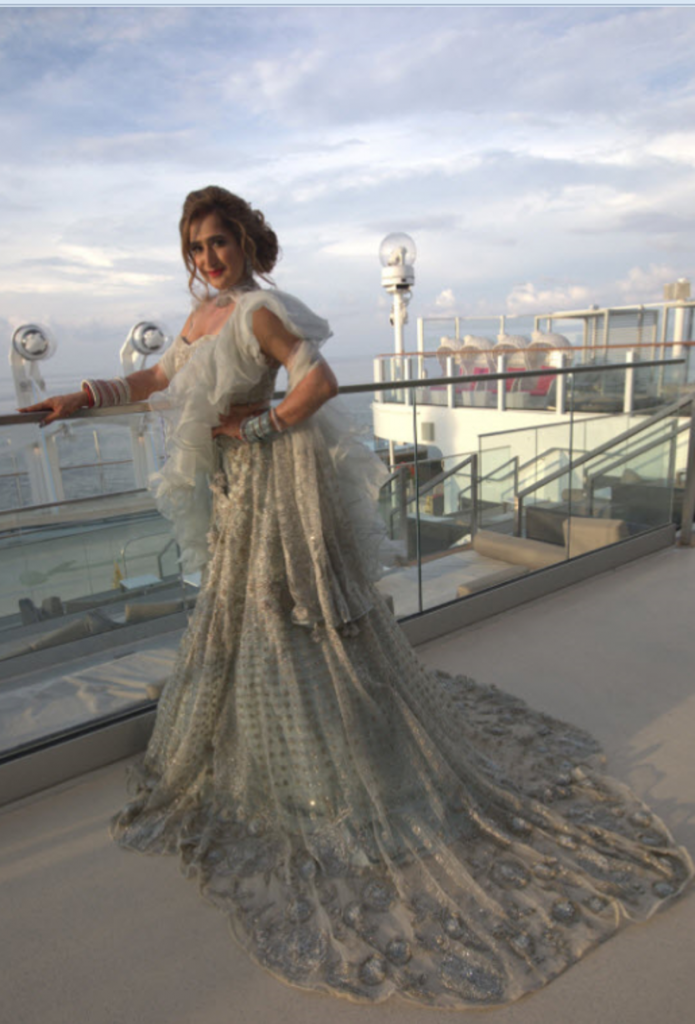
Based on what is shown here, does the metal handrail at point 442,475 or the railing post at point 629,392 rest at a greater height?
the railing post at point 629,392

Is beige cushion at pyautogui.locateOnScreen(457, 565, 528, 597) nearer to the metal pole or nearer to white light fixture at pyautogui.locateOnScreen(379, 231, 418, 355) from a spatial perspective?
the metal pole

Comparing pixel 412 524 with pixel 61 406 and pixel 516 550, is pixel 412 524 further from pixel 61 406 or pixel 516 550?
pixel 61 406

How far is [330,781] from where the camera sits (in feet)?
4.42

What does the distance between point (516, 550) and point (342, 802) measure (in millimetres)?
1870

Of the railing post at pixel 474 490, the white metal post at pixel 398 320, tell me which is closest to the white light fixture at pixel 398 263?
the white metal post at pixel 398 320

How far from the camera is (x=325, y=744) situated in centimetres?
135

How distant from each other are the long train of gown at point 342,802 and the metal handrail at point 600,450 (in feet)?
5.32

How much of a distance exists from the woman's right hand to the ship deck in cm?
99

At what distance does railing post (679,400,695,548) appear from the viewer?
3547mm

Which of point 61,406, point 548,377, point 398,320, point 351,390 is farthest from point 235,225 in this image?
point 398,320

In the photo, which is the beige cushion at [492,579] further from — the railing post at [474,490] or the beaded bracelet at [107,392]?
the beaded bracelet at [107,392]

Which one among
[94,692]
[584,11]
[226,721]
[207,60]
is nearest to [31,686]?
[94,692]

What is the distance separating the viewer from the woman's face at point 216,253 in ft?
4.22

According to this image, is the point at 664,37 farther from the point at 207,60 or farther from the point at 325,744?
the point at 325,744
